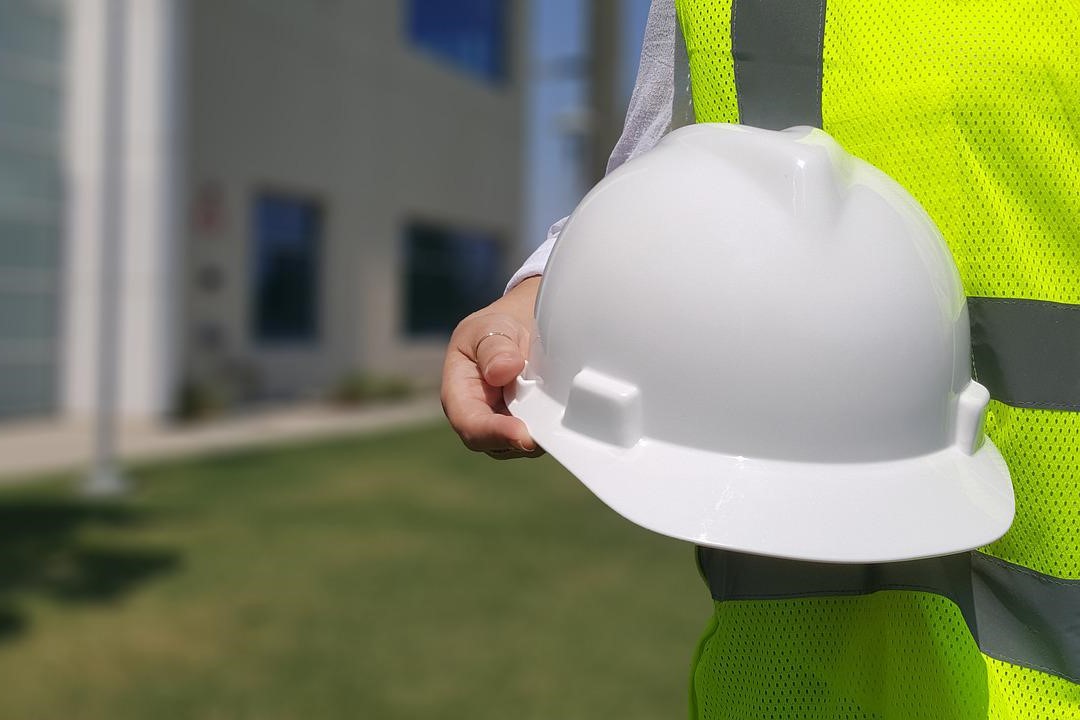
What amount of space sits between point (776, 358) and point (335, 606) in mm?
4641

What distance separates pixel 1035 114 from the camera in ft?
3.77

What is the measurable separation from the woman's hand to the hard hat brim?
0.24 feet

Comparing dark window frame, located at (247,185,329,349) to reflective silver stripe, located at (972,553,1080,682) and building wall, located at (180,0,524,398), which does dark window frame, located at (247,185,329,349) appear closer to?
building wall, located at (180,0,524,398)

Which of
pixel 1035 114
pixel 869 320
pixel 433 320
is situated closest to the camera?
pixel 869 320

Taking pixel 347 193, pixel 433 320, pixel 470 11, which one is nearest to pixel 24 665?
pixel 347 193

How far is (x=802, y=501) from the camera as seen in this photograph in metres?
0.98

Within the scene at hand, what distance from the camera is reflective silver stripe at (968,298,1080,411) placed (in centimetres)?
114

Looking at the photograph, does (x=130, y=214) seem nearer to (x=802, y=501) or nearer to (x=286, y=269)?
(x=286, y=269)

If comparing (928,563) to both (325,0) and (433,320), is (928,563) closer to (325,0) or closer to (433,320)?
(325,0)

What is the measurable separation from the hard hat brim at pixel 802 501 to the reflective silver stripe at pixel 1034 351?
0.49 feet

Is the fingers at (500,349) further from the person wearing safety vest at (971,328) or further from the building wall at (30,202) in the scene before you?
the building wall at (30,202)

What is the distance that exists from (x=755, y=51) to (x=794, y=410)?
491 mm

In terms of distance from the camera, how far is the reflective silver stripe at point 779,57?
122 cm

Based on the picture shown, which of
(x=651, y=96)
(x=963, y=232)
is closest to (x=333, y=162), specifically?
(x=651, y=96)
